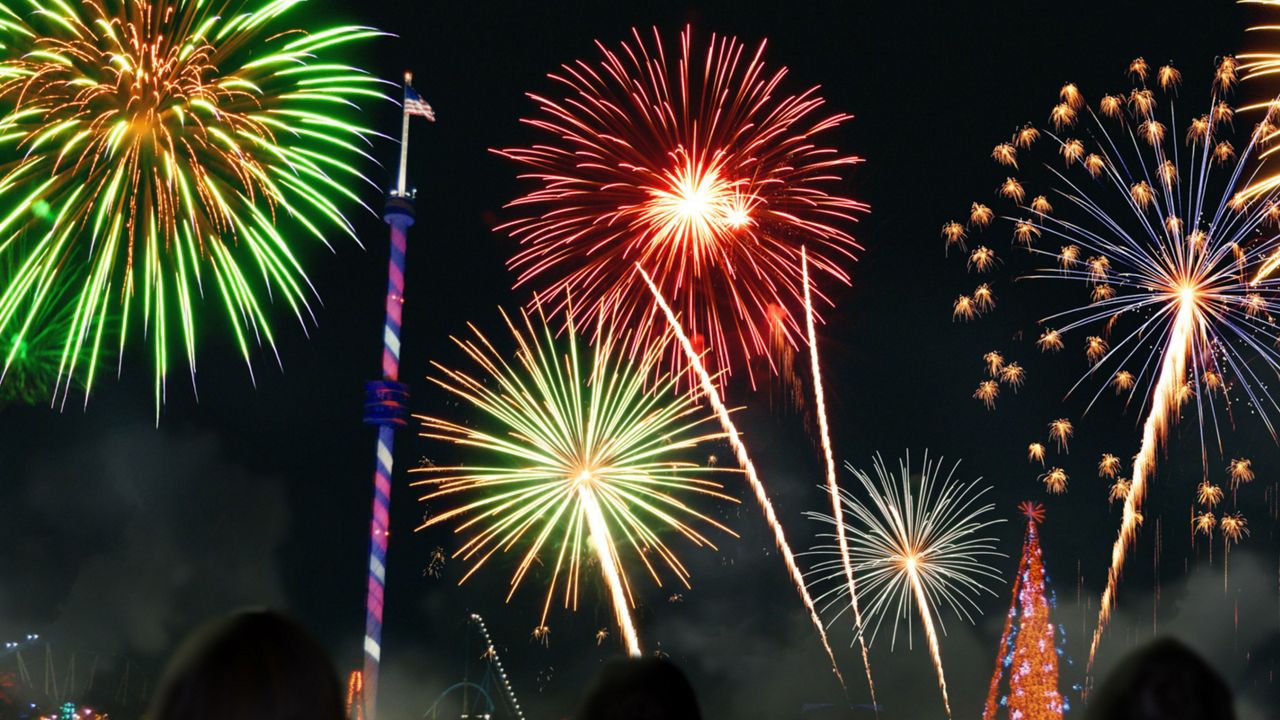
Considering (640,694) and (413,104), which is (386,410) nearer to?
(413,104)

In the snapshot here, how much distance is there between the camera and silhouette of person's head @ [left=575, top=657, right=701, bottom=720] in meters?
4.18

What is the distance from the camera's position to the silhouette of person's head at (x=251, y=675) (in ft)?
11.5

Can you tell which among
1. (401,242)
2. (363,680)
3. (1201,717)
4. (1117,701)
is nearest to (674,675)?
(1117,701)

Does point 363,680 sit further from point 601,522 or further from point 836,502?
point 836,502

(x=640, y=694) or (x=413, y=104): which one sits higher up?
(x=413, y=104)

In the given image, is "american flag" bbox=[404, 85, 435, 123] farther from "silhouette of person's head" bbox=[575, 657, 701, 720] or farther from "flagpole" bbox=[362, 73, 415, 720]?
"silhouette of person's head" bbox=[575, 657, 701, 720]

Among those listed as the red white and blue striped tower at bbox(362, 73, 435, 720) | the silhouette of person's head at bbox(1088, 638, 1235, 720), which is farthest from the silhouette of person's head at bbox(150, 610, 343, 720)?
the red white and blue striped tower at bbox(362, 73, 435, 720)

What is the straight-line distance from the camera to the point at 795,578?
44281 mm

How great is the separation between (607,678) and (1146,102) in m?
40.8

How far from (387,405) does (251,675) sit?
67482 millimetres

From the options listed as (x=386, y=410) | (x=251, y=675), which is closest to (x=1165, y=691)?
(x=251, y=675)

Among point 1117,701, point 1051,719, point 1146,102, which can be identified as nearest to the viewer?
point 1117,701

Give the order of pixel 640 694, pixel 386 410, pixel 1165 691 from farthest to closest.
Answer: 1. pixel 386 410
2. pixel 640 694
3. pixel 1165 691

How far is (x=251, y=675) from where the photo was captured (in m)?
3.60
